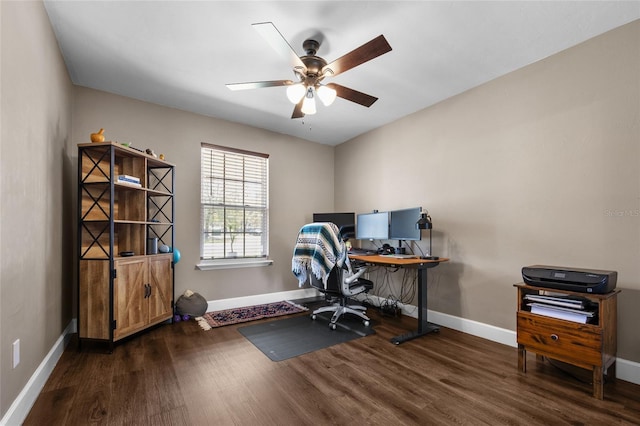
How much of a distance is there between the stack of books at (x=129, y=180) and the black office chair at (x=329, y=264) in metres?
1.82

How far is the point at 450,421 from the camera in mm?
1737

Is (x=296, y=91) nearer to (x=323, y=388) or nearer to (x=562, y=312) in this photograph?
(x=323, y=388)

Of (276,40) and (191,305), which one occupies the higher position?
(276,40)

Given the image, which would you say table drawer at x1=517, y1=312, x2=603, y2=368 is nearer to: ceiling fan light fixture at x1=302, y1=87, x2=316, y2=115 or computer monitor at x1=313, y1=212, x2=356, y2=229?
ceiling fan light fixture at x1=302, y1=87, x2=316, y2=115

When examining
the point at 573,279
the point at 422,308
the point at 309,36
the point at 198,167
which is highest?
the point at 309,36

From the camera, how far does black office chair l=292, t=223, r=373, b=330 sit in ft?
10.6

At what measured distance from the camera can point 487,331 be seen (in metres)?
3.03

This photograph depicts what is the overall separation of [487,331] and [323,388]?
6.37 ft

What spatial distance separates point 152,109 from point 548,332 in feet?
15.2

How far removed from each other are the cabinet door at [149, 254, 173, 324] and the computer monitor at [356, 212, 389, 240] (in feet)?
8.37

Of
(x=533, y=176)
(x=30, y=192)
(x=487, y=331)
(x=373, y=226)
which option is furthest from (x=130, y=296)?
(x=533, y=176)

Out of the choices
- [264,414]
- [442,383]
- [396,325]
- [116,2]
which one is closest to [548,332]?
[442,383]

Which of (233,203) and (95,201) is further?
(233,203)

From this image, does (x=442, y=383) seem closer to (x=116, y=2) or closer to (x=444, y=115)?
(x=444, y=115)
